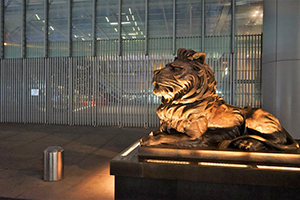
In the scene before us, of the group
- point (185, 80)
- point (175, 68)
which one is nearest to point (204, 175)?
point (185, 80)

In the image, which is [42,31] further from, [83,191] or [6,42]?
[83,191]

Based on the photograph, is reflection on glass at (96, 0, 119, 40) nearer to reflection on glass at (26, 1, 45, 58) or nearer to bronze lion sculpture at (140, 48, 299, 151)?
reflection on glass at (26, 1, 45, 58)

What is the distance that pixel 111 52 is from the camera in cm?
995

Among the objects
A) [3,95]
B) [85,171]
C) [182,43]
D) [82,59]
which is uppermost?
[182,43]

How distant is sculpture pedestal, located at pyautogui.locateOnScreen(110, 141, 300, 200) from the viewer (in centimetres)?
229

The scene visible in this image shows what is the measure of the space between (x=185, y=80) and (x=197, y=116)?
18.7 inches

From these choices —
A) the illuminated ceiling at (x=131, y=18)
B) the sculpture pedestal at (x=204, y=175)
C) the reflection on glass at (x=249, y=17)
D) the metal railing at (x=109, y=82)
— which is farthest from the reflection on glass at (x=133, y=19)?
the sculpture pedestal at (x=204, y=175)

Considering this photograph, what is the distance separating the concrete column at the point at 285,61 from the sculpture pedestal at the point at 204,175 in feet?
18.6

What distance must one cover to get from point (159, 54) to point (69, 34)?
4397mm

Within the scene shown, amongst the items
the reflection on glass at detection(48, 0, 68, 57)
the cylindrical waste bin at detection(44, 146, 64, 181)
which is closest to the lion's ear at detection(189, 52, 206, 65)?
the cylindrical waste bin at detection(44, 146, 64, 181)

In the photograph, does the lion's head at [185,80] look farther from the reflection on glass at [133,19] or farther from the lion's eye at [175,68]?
the reflection on glass at [133,19]

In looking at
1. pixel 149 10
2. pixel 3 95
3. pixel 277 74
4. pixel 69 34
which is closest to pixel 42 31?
A: pixel 69 34

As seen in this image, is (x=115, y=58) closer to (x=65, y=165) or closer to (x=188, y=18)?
(x=188, y=18)

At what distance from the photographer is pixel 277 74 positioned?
7379 millimetres
